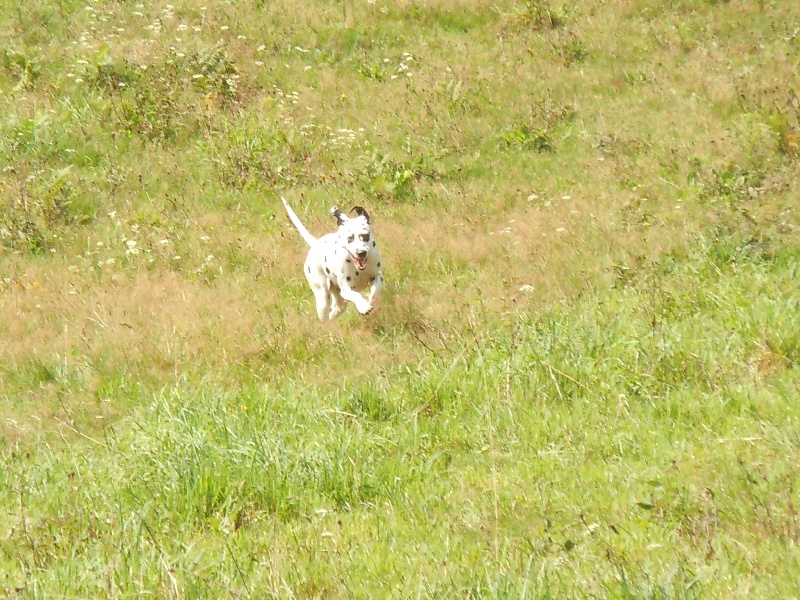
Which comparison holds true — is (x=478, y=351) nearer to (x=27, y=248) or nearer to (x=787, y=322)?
(x=787, y=322)

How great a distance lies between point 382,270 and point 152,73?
803 cm

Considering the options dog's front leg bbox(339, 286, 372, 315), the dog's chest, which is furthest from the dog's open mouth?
dog's front leg bbox(339, 286, 372, 315)

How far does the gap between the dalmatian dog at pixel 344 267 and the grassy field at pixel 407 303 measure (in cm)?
33

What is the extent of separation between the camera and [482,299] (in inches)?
415

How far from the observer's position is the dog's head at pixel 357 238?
1020 cm

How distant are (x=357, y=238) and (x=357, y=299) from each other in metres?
0.64

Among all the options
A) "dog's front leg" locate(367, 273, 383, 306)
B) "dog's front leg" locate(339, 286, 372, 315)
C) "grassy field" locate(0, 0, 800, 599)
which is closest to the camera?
"grassy field" locate(0, 0, 800, 599)

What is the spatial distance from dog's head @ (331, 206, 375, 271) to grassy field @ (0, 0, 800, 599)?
733mm

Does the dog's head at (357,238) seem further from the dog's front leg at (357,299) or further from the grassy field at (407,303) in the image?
the grassy field at (407,303)

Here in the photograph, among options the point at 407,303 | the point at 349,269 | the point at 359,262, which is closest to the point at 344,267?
the point at 349,269

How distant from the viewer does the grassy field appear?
4.92 metres

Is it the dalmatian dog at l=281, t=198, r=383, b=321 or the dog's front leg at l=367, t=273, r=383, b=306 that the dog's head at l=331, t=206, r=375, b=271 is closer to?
the dalmatian dog at l=281, t=198, r=383, b=321

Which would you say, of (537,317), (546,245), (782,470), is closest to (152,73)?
(546,245)

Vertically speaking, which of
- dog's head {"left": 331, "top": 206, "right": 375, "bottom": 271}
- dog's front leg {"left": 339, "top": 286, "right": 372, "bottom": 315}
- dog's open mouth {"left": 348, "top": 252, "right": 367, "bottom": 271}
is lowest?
dog's front leg {"left": 339, "top": 286, "right": 372, "bottom": 315}
